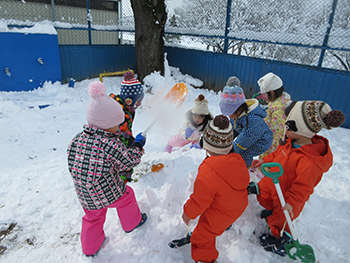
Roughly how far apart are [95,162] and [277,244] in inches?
65.4

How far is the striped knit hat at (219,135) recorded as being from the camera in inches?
65.1

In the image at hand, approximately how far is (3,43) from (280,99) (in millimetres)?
6123

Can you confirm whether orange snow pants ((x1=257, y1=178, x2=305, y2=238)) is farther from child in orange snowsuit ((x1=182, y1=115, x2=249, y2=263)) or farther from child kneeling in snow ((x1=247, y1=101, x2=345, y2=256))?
child in orange snowsuit ((x1=182, y1=115, x2=249, y2=263))

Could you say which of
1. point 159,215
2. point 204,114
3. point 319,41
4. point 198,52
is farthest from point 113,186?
point 198,52

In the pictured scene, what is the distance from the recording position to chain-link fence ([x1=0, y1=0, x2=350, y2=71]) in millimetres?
4992

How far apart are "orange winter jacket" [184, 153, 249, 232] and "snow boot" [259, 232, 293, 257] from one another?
54 centimetres

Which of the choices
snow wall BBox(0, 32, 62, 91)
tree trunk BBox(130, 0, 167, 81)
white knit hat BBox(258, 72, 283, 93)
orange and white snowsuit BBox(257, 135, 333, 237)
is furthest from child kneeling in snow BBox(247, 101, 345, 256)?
snow wall BBox(0, 32, 62, 91)

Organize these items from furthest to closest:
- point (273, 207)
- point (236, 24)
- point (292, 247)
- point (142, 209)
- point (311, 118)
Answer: point (236, 24) → point (142, 209) → point (273, 207) → point (292, 247) → point (311, 118)

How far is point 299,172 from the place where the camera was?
6.12 ft

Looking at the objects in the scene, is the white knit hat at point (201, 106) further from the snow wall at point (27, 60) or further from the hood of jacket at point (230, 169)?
the snow wall at point (27, 60)

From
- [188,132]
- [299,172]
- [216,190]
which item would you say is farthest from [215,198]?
[188,132]

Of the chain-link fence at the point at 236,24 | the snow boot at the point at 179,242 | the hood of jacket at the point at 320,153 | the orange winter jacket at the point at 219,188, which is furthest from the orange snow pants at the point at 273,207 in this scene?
the chain-link fence at the point at 236,24

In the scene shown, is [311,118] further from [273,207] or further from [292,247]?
[292,247]

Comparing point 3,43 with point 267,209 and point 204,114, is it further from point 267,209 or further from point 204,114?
point 267,209
